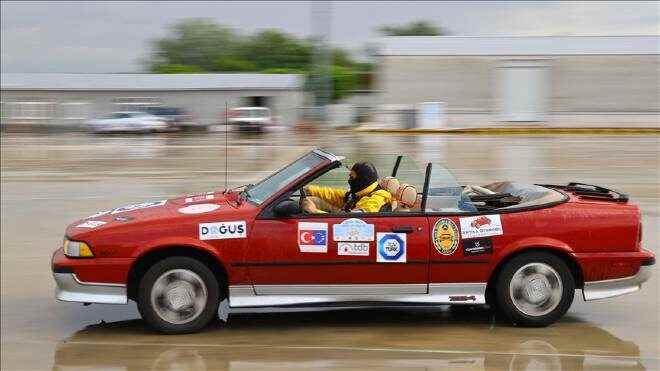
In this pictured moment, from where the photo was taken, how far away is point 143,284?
633cm

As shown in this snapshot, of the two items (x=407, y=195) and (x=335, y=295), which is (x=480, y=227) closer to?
(x=407, y=195)

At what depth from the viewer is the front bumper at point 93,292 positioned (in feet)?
20.9

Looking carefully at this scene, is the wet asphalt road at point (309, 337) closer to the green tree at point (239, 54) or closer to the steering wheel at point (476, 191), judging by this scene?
the steering wheel at point (476, 191)

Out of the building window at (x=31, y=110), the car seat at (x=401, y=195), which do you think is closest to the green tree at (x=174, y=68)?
the building window at (x=31, y=110)

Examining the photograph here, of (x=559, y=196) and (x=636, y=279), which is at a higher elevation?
(x=559, y=196)

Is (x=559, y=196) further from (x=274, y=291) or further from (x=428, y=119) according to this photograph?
(x=428, y=119)

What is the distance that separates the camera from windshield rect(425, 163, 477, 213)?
21.5 ft

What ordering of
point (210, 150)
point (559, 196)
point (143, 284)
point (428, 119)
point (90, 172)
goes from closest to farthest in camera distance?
1. point (143, 284)
2. point (559, 196)
3. point (90, 172)
4. point (210, 150)
5. point (428, 119)

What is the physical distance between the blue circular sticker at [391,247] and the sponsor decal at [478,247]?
46 centimetres

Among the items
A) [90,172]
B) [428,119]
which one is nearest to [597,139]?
[428,119]

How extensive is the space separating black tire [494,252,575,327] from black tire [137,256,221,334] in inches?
80.0

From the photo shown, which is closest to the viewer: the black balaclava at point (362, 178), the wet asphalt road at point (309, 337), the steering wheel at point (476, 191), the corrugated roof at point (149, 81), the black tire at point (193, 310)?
the wet asphalt road at point (309, 337)

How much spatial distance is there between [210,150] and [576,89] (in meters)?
17.0

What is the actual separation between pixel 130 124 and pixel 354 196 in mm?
33583
